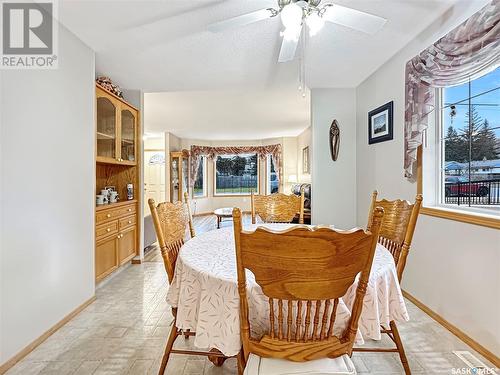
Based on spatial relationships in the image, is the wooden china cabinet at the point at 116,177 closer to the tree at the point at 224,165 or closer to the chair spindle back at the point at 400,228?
the chair spindle back at the point at 400,228

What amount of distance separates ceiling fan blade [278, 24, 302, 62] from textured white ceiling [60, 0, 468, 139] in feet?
1.00

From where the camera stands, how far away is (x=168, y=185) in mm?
8117

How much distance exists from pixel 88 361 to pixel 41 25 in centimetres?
229

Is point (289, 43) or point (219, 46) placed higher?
point (219, 46)

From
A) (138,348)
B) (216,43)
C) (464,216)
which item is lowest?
(138,348)

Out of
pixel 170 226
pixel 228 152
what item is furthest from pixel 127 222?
pixel 228 152

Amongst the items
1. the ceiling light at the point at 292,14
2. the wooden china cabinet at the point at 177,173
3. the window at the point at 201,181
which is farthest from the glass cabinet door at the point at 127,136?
the window at the point at 201,181

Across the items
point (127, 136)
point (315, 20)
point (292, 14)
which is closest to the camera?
point (292, 14)

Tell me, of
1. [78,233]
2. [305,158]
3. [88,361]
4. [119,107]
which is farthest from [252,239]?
[305,158]

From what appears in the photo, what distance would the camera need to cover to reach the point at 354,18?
165cm

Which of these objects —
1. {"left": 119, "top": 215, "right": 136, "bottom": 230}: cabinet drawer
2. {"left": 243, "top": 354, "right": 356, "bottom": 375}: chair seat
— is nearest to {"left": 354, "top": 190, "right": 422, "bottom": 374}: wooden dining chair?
{"left": 243, "top": 354, "right": 356, "bottom": 375}: chair seat

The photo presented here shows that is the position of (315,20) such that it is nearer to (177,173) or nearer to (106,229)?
(106,229)

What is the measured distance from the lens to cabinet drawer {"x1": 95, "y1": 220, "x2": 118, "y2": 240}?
2.88 metres

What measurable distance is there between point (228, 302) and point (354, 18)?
5.43ft
